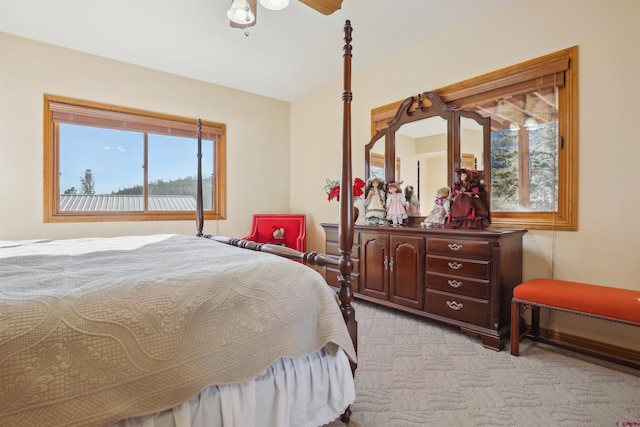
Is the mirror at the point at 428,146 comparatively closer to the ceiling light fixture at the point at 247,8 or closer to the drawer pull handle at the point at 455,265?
the drawer pull handle at the point at 455,265

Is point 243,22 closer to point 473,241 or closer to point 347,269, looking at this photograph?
point 347,269

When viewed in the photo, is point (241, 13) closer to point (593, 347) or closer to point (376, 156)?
point (376, 156)

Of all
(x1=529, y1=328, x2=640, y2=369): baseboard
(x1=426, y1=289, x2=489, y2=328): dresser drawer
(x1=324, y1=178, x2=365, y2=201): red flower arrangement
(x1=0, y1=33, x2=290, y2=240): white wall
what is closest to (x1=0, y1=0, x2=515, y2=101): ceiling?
(x1=0, y1=33, x2=290, y2=240): white wall

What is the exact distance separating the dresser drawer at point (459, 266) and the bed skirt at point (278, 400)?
1.37 m

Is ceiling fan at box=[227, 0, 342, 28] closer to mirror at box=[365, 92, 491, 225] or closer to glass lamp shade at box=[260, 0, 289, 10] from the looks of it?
glass lamp shade at box=[260, 0, 289, 10]

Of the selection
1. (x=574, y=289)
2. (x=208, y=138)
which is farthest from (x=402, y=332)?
(x=208, y=138)

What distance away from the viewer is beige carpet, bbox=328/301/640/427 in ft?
4.77

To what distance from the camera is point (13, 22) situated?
275cm

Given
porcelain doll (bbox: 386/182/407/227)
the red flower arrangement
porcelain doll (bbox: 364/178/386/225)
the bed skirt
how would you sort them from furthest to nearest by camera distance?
the red flower arrangement, porcelain doll (bbox: 364/178/386/225), porcelain doll (bbox: 386/182/407/227), the bed skirt

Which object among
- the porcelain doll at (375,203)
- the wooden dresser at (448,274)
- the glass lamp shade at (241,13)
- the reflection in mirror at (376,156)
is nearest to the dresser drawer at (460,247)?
the wooden dresser at (448,274)

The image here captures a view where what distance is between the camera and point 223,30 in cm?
288

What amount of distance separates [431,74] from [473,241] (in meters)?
1.74

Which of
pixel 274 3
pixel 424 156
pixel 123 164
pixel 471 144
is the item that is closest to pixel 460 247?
pixel 471 144

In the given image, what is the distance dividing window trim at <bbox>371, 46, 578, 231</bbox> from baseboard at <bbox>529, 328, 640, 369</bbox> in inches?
30.6
